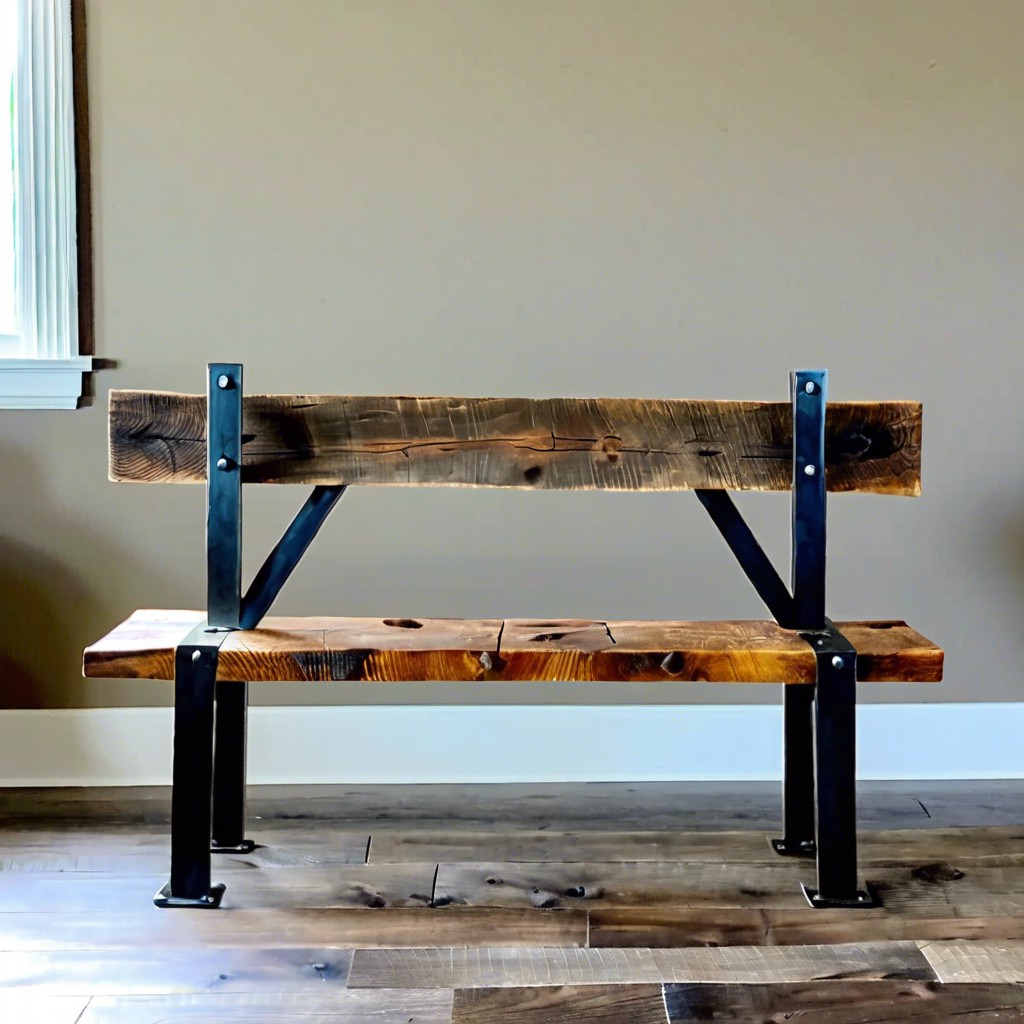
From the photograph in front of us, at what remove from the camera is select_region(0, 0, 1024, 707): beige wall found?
1.84m

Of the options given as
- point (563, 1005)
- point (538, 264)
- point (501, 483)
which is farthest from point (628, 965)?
point (538, 264)

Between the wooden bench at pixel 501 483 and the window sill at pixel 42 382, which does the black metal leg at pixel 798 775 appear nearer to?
the wooden bench at pixel 501 483

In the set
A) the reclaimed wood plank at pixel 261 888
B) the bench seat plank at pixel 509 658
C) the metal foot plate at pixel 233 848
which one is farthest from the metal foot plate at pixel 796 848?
the metal foot plate at pixel 233 848

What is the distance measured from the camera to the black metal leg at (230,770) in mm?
1555

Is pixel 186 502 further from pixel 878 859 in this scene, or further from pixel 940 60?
pixel 940 60

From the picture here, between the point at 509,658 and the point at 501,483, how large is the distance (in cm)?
27

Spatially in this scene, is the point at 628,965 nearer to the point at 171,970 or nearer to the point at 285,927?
the point at 285,927

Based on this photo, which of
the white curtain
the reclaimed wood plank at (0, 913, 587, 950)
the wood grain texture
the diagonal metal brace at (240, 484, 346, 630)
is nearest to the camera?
the wood grain texture

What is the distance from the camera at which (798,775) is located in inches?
63.0

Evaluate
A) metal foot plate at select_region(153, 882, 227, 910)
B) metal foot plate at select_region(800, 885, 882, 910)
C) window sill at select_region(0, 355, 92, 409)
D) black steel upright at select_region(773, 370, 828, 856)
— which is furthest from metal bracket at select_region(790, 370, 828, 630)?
window sill at select_region(0, 355, 92, 409)

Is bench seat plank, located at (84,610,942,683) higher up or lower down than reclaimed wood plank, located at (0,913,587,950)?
higher up

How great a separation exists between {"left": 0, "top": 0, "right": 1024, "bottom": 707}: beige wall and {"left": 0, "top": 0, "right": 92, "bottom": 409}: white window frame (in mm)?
59

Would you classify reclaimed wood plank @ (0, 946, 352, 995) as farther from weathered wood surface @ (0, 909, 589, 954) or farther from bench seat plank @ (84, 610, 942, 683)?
bench seat plank @ (84, 610, 942, 683)

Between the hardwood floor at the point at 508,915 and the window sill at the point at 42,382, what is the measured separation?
0.82 meters
